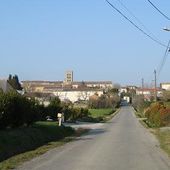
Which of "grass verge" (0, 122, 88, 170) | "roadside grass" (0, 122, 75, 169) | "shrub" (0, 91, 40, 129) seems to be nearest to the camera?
"grass verge" (0, 122, 88, 170)

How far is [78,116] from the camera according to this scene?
243ft

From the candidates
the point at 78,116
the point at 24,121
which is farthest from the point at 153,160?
the point at 78,116

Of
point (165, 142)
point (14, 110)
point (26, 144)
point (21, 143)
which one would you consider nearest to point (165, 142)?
point (165, 142)

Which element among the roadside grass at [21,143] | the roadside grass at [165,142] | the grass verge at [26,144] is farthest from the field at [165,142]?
the roadside grass at [21,143]

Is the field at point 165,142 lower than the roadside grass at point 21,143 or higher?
lower

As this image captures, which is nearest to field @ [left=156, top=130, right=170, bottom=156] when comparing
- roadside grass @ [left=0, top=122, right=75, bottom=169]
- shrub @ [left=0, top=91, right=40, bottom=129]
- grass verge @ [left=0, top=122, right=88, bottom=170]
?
grass verge @ [left=0, top=122, right=88, bottom=170]

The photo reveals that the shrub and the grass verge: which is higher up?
the shrub

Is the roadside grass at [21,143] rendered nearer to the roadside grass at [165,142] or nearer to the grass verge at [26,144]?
the grass verge at [26,144]

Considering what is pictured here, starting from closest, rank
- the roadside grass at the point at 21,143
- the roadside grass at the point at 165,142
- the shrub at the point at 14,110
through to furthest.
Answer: the roadside grass at the point at 21,143 < the roadside grass at the point at 165,142 < the shrub at the point at 14,110

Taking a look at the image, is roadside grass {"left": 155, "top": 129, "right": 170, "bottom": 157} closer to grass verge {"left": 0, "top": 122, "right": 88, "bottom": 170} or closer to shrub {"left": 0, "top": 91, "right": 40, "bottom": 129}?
grass verge {"left": 0, "top": 122, "right": 88, "bottom": 170}

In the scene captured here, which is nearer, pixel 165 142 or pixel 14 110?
pixel 14 110

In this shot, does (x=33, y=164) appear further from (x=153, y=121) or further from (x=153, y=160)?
(x=153, y=121)

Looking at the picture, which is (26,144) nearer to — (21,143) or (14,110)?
(21,143)

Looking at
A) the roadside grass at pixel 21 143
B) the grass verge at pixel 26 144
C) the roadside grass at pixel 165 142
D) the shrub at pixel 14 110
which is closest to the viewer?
the grass verge at pixel 26 144
